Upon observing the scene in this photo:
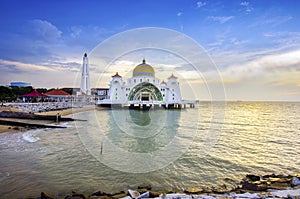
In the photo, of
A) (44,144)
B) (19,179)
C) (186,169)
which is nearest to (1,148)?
(44,144)

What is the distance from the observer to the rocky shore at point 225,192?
4.85 meters

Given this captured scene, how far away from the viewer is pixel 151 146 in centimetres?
1166

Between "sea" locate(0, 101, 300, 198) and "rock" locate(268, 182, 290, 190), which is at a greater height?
"rock" locate(268, 182, 290, 190)

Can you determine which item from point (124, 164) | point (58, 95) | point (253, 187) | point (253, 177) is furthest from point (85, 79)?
point (253, 187)

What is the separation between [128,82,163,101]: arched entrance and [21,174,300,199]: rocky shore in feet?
151

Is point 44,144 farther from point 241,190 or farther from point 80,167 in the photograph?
point 241,190

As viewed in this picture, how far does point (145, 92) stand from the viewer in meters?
54.5

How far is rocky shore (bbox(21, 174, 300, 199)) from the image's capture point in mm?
4852

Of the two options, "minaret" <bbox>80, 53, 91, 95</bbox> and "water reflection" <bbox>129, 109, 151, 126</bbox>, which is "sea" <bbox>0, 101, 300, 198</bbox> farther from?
"minaret" <bbox>80, 53, 91, 95</bbox>

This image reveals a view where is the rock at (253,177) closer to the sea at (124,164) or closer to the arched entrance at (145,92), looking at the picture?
the sea at (124,164)

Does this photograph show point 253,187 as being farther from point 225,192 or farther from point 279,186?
point 225,192

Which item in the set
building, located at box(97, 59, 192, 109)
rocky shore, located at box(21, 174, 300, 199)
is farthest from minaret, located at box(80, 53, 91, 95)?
rocky shore, located at box(21, 174, 300, 199)

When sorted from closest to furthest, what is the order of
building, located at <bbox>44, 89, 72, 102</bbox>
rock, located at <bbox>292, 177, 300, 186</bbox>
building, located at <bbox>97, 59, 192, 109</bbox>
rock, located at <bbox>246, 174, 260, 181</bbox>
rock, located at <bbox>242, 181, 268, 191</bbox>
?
rock, located at <bbox>242, 181, 268, 191</bbox>
rock, located at <bbox>292, 177, 300, 186</bbox>
rock, located at <bbox>246, 174, 260, 181</bbox>
building, located at <bbox>44, 89, 72, 102</bbox>
building, located at <bbox>97, 59, 192, 109</bbox>

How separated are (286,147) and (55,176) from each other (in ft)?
42.5
